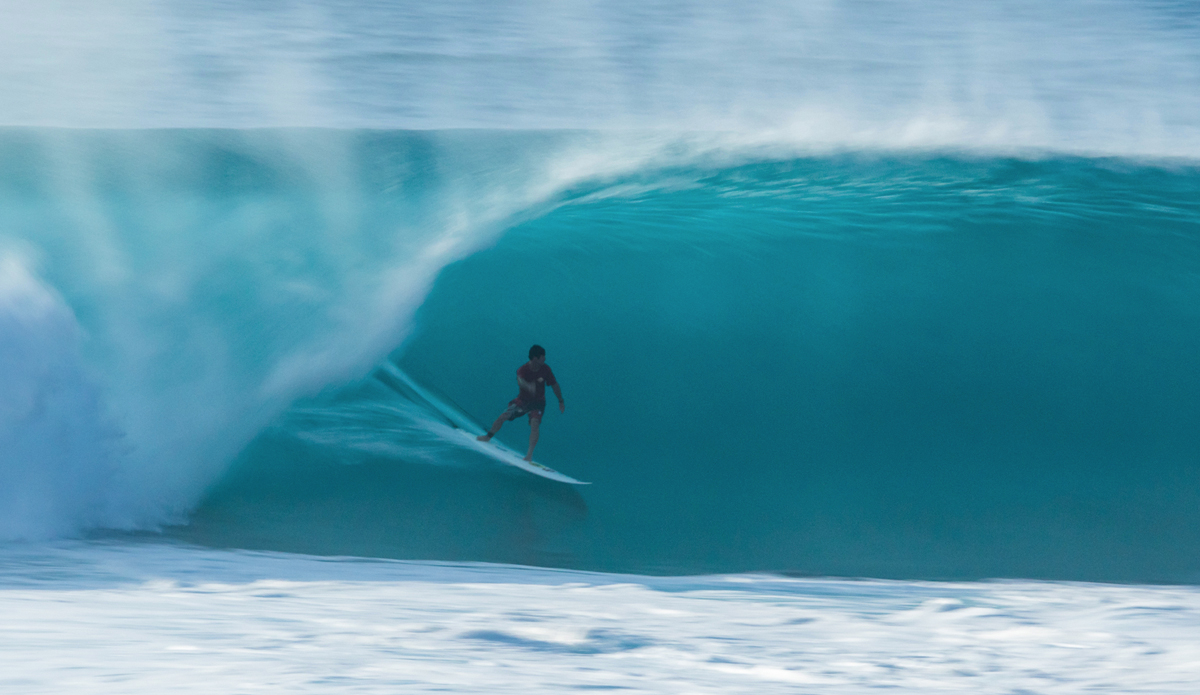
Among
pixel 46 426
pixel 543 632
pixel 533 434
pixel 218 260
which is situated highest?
pixel 218 260

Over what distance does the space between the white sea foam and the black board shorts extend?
3.94 feet

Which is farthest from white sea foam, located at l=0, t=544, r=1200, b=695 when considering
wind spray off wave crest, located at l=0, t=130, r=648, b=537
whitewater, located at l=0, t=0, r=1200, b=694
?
wind spray off wave crest, located at l=0, t=130, r=648, b=537

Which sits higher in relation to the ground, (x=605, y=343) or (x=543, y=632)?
(x=605, y=343)

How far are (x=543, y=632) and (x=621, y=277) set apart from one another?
3.62 metres

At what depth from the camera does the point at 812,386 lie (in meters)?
5.28

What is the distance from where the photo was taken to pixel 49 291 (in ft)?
16.0

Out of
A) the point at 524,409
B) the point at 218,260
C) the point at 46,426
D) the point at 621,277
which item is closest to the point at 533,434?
the point at 524,409

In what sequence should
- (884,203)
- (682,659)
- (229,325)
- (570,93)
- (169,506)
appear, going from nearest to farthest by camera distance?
1. (682,659)
2. (169,506)
3. (229,325)
4. (884,203)
5. (570,93)

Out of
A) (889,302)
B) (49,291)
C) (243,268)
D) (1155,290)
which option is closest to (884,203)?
(889,302)

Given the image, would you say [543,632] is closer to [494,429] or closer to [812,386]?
A: [494,429]

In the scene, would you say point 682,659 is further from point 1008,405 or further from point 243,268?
point 243,268

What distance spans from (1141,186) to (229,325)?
5.97m

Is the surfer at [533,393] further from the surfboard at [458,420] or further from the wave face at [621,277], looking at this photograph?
the wave face at [621,277]

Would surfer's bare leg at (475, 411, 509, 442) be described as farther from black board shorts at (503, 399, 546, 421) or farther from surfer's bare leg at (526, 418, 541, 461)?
surfer's bare leg at (526, 418, 541, 461)
